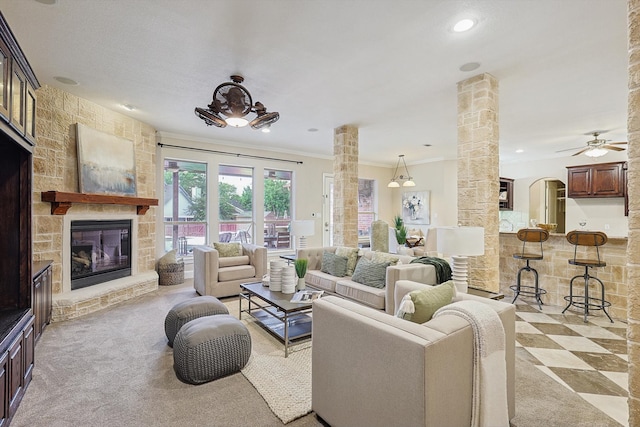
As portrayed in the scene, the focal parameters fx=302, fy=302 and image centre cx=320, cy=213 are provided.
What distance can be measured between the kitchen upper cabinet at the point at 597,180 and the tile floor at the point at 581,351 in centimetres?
401

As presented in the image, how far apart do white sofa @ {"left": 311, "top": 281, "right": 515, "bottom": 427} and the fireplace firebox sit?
3895 mm

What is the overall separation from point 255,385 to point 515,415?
1.79 metres

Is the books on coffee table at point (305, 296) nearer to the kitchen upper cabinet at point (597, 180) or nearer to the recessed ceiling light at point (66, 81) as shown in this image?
the recessed ceiling light at point (66, 81)

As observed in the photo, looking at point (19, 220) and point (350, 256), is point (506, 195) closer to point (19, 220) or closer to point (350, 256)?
point (350, 256)

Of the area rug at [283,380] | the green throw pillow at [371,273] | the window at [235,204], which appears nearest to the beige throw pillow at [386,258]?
the green throw pillow at [371,273]

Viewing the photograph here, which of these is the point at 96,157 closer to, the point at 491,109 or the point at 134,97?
the point at 134,97

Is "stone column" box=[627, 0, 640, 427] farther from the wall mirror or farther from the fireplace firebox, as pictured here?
the wall mirror

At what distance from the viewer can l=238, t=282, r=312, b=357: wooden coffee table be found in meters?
2.81

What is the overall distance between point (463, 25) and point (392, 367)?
2494 mm

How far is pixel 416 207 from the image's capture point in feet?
28.1

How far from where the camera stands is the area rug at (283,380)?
6.58 ft

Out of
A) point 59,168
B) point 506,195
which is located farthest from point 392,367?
point 506,195

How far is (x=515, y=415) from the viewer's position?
197cm

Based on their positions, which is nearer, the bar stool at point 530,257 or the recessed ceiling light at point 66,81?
the recessed ceiling light at point 66,81
